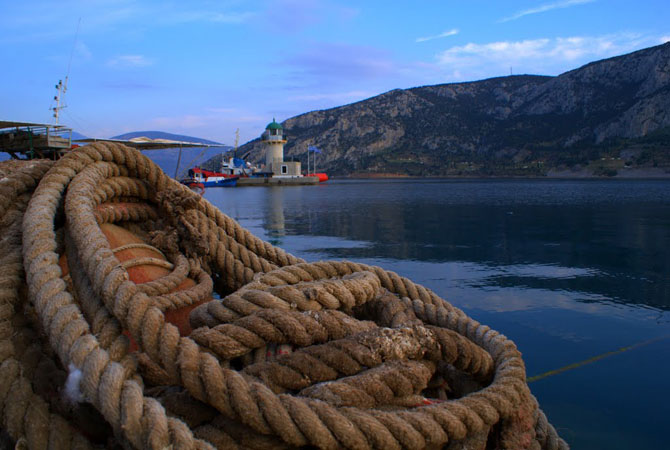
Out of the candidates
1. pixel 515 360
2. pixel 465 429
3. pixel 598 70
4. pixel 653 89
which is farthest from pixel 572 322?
pixel 598 70

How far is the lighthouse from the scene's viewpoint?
52.8m

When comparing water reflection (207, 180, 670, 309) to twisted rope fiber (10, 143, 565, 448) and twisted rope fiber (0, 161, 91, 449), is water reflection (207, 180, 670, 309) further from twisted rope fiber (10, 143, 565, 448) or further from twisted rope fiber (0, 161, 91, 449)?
twisted rope fiber (0, 161, 91, 449)

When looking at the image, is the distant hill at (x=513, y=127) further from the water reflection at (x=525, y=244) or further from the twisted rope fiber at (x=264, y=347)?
the twisted rope fiber at (x=264, y=347)

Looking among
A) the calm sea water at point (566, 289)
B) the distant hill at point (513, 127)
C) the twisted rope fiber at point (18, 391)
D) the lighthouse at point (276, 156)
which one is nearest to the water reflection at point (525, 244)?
the calm sea water at point (566, 289)

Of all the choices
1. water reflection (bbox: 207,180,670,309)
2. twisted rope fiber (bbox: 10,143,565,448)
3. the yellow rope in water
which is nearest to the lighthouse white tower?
water reflection (bbox: 207,180,670,309)

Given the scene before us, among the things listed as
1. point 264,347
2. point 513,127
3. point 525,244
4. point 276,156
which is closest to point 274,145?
point 276,156

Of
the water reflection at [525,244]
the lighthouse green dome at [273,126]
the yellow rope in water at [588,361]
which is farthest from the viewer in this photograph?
the lighthouse green dome at [273,126]

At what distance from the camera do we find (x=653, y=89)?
7506 cm

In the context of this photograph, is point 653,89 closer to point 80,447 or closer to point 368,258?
point 368,258

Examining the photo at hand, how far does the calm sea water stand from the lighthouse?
40350 millimetres

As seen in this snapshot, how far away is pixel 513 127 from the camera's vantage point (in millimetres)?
89125

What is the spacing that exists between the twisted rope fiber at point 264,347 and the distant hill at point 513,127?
68.3 metres

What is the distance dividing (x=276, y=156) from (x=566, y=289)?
49407mm

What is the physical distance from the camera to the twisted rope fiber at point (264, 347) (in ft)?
3.60
